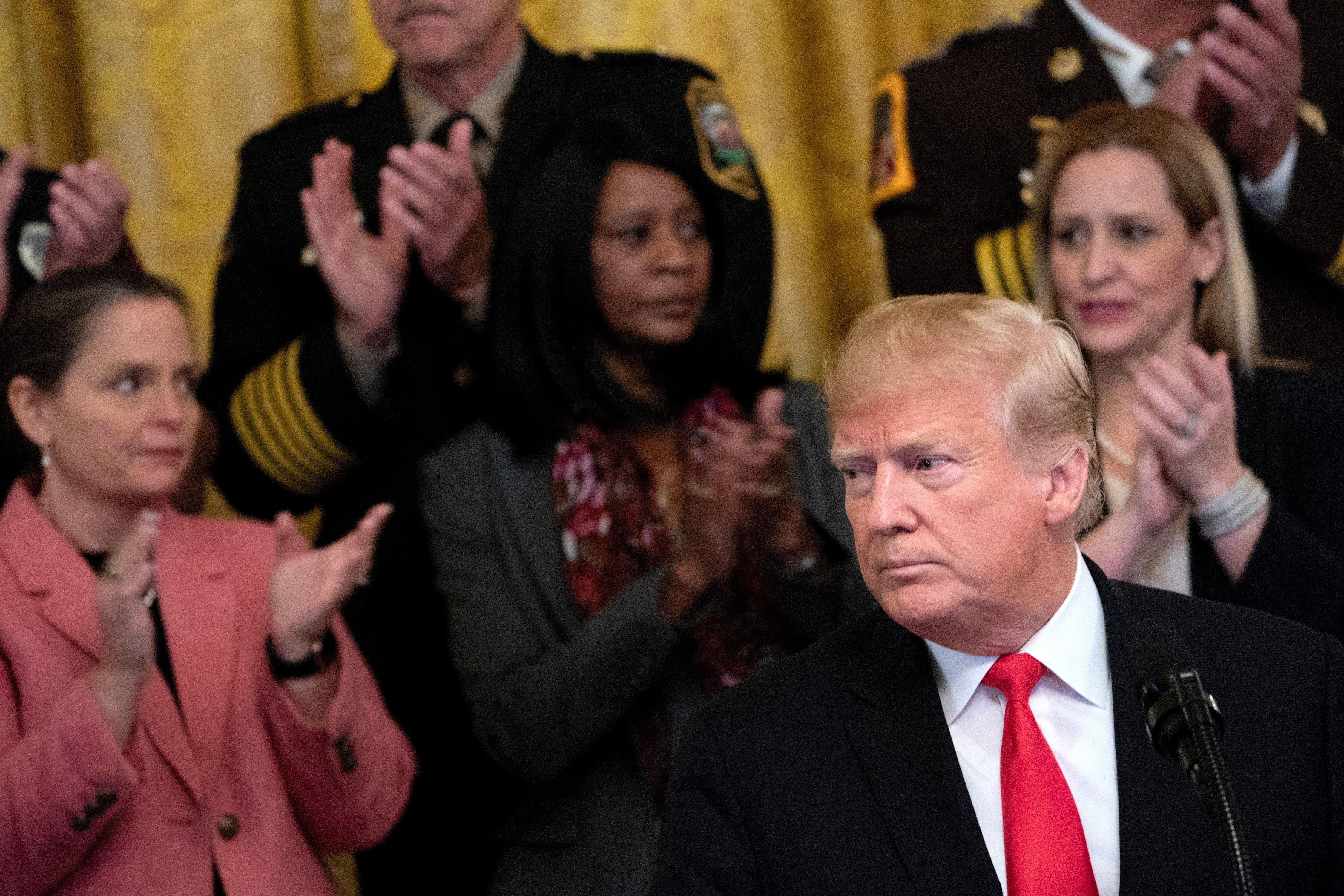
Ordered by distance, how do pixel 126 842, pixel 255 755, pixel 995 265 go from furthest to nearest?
pixel 995 265
pixel 255 755
pixel 126 842

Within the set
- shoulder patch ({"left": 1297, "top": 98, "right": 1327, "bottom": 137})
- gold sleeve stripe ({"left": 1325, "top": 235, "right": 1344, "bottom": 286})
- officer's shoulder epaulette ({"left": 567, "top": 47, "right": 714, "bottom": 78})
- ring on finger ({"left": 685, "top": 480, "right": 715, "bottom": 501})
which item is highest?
officer's shoulder epaulette ({"left": 567, "top": 47, "right": 714, "bottom": 78})

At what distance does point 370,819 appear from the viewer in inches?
87.2

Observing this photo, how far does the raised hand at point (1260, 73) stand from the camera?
8.63 ft

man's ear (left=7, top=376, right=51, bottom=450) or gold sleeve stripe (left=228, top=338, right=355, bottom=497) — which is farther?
gold sleeve stripe (left=228, top=338, right=355, bottom=497)

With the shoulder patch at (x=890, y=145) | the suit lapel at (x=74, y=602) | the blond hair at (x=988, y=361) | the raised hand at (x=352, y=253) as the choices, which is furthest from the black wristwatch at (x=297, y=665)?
the shoulder patch at (x=890, y=145)

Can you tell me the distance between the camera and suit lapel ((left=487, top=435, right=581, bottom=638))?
248 cm

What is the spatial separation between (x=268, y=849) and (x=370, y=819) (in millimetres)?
156

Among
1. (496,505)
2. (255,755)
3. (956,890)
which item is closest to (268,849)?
(255,755)

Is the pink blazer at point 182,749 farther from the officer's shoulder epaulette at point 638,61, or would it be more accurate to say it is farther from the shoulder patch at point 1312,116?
the shoulder patch at point 1312,116

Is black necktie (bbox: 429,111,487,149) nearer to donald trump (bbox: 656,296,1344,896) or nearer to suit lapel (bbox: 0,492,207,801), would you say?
suit lapel (bbox: 0,492,207,801)

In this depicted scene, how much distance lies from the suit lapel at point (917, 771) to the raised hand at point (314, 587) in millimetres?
845

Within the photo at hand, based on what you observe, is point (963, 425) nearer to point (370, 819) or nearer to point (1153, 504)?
point (1153, 504)

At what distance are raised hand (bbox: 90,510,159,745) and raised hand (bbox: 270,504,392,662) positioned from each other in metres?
0.20

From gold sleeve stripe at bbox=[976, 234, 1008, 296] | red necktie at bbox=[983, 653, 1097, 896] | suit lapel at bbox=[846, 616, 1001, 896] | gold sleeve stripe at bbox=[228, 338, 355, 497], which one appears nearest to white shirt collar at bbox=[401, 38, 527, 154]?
gold sleeve stripe at bbox=[228, 338, 355, 497]
